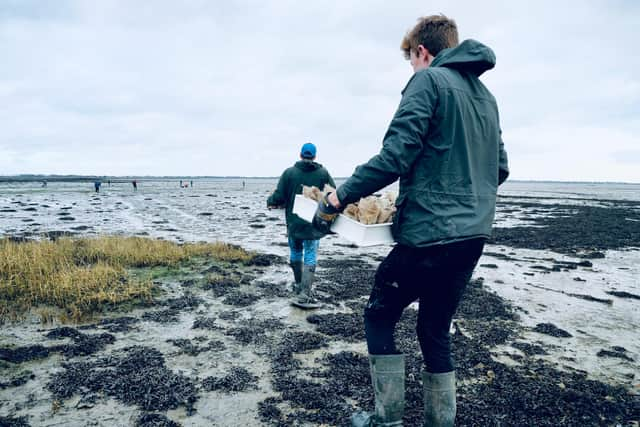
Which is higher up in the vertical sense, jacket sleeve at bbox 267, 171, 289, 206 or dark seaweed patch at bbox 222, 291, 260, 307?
jacket sleeve at bbox 267, 171, 289, 206

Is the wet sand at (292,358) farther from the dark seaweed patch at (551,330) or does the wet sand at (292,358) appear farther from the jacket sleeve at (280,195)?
the jacket sleeve at (280,195)

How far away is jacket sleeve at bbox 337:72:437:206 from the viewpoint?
235 cm

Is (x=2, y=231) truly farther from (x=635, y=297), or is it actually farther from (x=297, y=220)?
(x=635, y=297)

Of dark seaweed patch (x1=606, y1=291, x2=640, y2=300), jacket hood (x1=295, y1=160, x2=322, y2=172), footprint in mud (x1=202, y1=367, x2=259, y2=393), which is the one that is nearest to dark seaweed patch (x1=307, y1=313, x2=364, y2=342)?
footprint in mud (x1=202, y1=367, x2=259, y2=393)

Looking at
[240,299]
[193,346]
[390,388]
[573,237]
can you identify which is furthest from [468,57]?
[573,237]

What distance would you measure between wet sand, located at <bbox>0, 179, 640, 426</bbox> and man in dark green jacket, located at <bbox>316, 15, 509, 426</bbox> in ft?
3.01

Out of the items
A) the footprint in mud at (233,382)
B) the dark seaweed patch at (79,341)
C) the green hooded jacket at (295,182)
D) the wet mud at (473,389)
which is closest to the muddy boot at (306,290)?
the green hooded jacket at (295,182)

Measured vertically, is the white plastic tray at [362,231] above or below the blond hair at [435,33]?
below

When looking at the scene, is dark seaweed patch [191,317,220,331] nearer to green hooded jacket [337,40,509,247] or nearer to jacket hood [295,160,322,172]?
jacket hood [295,160,322,172]

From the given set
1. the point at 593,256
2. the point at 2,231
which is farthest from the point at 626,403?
the point at 2,231

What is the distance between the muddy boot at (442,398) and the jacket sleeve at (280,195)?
3.66 metres

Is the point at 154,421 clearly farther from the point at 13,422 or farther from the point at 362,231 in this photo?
the point at 362,231

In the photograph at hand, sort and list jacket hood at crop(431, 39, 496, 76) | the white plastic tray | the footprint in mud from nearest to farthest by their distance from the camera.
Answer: jacket hood at crop(431, 39, 496, 76), the white plastic tray, the footprint in mud

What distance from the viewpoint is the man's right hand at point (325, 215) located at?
2739mm
